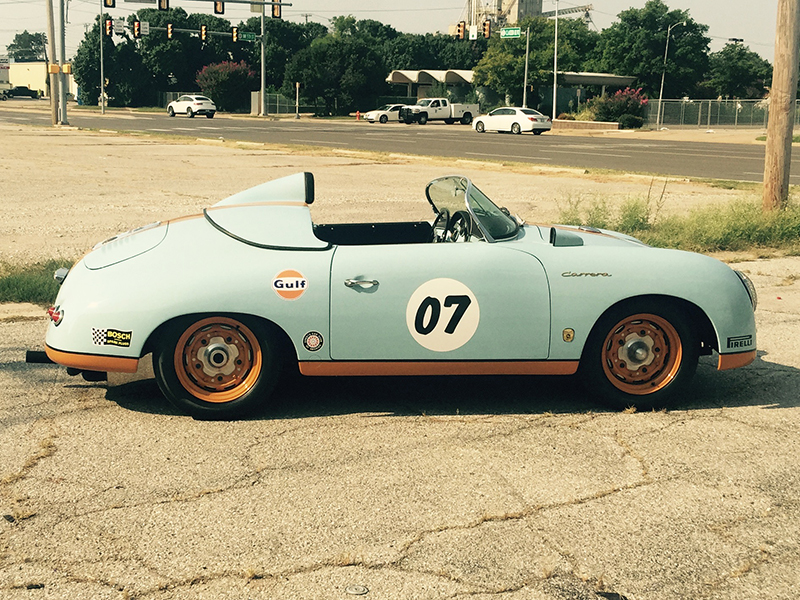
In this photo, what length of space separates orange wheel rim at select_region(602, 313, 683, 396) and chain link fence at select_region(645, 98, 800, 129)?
6080 centimetres

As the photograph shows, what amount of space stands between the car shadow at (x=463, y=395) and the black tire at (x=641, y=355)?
13 cm

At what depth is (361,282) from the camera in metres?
5.00

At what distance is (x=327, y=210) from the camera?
14391 mm

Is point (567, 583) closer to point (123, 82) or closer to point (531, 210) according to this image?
point (531, 210)

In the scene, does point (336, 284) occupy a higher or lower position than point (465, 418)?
higher

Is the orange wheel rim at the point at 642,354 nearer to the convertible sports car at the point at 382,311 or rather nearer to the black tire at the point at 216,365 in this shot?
the convertible sports car at the point at 382,311

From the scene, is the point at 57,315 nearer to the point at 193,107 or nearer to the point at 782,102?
the point at 782,102

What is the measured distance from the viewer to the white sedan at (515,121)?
47.9 meters

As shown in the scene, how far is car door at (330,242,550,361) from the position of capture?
5.01m

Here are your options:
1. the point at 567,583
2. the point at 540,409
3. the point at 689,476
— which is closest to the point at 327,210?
the point at 540,409

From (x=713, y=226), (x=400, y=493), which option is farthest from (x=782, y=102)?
(x=400, y=493)

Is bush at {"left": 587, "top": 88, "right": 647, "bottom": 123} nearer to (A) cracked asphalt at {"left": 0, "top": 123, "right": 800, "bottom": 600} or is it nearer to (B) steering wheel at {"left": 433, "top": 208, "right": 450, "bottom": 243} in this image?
(B) steering wheel at {"left": 433, "top": 208, "right": 450, "bottom": 243}

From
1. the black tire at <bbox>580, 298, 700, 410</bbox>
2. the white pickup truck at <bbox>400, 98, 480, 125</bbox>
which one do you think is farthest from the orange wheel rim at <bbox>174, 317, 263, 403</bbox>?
the white pickup truck at <bbox>400, 98, 480, 125</bbox>

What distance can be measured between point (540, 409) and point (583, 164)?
67.0 ft
